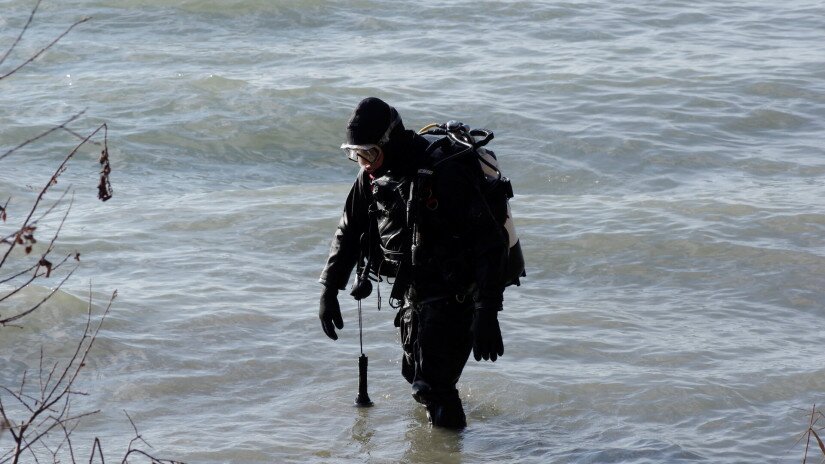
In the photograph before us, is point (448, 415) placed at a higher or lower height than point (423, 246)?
lower

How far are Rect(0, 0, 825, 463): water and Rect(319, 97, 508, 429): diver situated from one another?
68 cm

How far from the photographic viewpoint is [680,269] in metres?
8.72

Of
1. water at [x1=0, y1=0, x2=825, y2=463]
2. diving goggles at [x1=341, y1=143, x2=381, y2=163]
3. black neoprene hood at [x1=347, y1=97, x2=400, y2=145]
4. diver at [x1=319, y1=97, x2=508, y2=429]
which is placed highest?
black neoprene hood at [x1=347, y1=97, x2=400, y2=145]

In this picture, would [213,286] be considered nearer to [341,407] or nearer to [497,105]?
[341,407]

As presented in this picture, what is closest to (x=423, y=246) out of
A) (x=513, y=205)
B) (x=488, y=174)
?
(x=488, y=174)

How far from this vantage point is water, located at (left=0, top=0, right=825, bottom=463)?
6137 millimetres

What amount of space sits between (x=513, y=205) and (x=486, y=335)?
551 cm

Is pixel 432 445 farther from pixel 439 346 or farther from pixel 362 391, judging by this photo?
pixel 439 346

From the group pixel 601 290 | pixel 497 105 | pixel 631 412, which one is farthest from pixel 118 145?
pixel 631 412

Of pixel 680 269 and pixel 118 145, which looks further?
pixel 118 145

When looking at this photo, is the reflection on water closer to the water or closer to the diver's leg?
the water

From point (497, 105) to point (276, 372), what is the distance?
787cm

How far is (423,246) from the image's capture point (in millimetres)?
5043

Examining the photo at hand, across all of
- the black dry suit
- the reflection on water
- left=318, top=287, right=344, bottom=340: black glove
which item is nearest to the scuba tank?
the black dry suit
